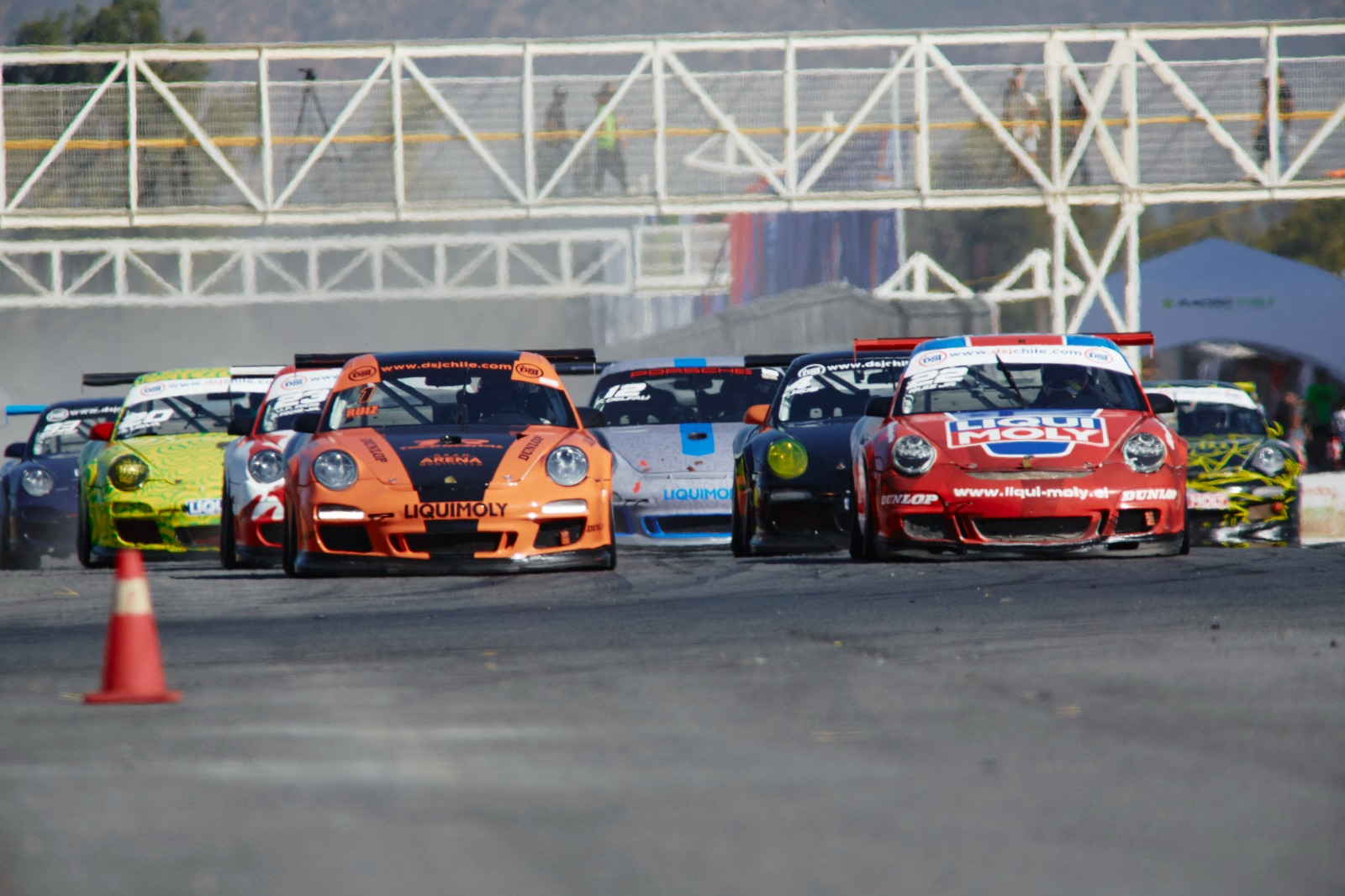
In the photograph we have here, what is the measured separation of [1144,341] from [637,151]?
18909 millimetres

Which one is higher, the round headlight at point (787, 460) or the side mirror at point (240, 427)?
the side mirror at point (240, 427)

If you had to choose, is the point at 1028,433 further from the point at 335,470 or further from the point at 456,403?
the point at 335,470

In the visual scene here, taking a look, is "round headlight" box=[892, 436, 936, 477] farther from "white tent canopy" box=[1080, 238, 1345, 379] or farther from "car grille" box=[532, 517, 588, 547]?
"white tent canopy" box=[1080, 238, 1345, 379]

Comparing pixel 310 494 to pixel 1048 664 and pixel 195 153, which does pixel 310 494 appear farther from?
pixel 195 153

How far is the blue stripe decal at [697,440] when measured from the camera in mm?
13758

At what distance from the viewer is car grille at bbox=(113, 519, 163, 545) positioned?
13367mm

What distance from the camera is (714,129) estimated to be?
98.9 feet

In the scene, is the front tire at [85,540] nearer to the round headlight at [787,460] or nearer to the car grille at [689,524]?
the car grille at [689,524]

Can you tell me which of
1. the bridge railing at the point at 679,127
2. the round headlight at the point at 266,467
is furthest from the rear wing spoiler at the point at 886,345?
the bridge railing at the point at 679,127

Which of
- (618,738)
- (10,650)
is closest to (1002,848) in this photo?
(618,738)

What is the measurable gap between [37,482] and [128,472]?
1966mm

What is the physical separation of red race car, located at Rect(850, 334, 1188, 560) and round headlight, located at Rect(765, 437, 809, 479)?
0.73 m

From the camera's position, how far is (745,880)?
386 centimetres

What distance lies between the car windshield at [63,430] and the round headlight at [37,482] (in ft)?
2.04
